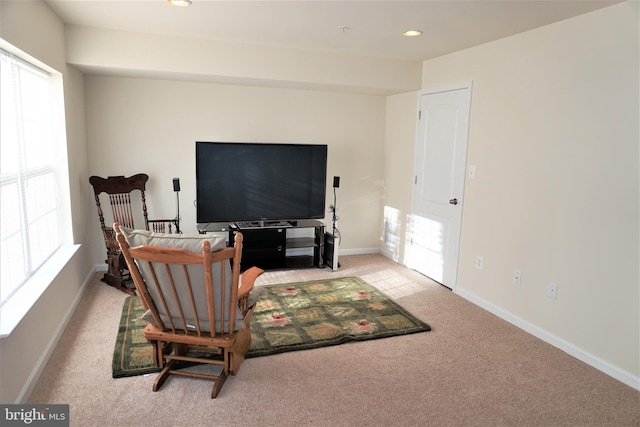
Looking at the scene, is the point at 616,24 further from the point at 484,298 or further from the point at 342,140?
the point at 342,140

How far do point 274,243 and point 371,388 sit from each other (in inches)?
97.6

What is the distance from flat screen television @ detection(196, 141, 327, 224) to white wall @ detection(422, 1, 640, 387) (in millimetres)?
1766

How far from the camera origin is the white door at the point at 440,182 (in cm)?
423

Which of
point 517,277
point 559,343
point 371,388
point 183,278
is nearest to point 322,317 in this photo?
point 371,388

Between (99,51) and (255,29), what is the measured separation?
1.39 m

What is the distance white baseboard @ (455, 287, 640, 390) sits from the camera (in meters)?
2.78

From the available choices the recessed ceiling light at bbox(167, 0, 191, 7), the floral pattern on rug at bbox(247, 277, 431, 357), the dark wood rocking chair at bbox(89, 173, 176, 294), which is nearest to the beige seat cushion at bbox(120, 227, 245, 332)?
the floral pattern on rug at bbox(247, 277, 431, 357)

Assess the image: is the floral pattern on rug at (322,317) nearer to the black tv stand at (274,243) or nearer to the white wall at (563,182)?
the black tv stand at (274,243)

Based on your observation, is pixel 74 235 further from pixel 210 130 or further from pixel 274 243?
pixel 274 243

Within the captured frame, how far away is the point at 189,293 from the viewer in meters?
2.38

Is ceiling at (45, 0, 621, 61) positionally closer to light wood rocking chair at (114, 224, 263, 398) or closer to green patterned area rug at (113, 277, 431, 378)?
light wood rocking chair at (114, 224, 263, 398)

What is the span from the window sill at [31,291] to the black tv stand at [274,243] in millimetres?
1664

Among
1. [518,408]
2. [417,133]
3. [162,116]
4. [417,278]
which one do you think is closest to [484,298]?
[417,278]

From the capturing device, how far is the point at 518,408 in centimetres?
247
